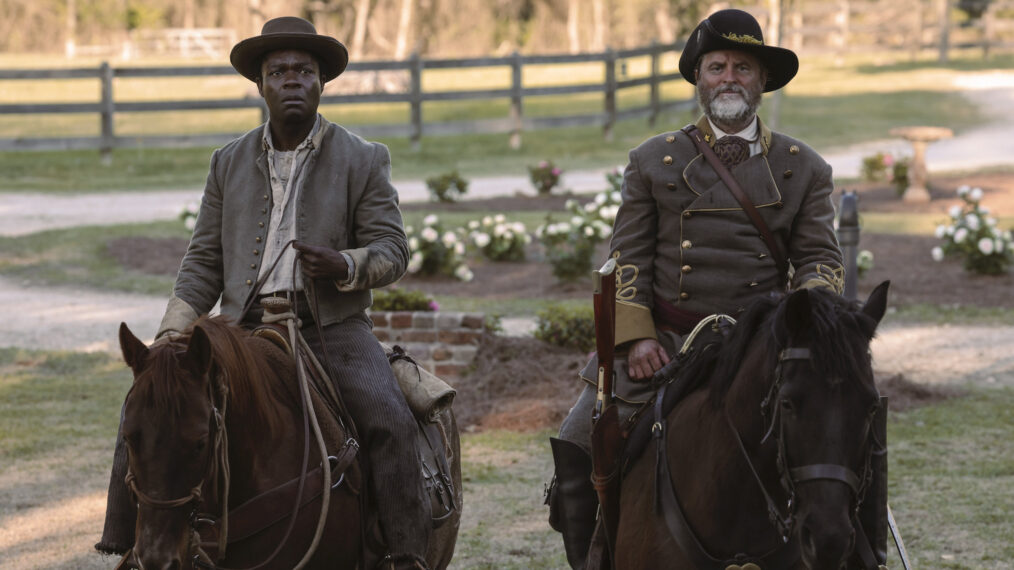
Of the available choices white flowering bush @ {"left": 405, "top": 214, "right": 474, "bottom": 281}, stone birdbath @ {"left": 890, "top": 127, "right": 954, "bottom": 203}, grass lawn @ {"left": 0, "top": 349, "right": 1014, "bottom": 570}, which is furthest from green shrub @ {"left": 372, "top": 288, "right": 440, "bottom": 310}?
stone birdbath @ {"left": 890, "top": 127, "right": 954, "bottom": 203}

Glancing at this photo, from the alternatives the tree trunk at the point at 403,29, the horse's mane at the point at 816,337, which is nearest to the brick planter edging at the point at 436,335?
the horse's mane at the point at 816,337

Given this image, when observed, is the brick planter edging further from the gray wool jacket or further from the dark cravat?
the dark cravat

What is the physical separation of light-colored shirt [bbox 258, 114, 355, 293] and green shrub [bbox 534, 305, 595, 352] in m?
5.52

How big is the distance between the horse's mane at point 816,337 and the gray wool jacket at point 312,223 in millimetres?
1378

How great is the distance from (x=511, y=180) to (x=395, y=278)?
18904 millimetres

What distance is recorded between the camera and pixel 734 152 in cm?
444

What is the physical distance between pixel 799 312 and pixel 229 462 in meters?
1.78

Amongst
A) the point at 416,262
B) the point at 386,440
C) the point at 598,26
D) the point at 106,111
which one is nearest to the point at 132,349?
the point at 386,440

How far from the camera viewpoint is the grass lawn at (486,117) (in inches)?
990

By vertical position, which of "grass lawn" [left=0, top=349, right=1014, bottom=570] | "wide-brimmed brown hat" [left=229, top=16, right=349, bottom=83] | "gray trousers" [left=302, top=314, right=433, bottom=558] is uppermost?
"wide-brimmed brown hat" [left=229, top=16, right=349, bottom=83]

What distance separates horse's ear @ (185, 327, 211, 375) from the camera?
362cm

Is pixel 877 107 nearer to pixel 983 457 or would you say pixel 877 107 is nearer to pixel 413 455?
pixel 983 457

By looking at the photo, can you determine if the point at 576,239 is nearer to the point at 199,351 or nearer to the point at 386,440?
the point at 386,440

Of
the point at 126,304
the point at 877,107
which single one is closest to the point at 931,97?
the point at 877,107
